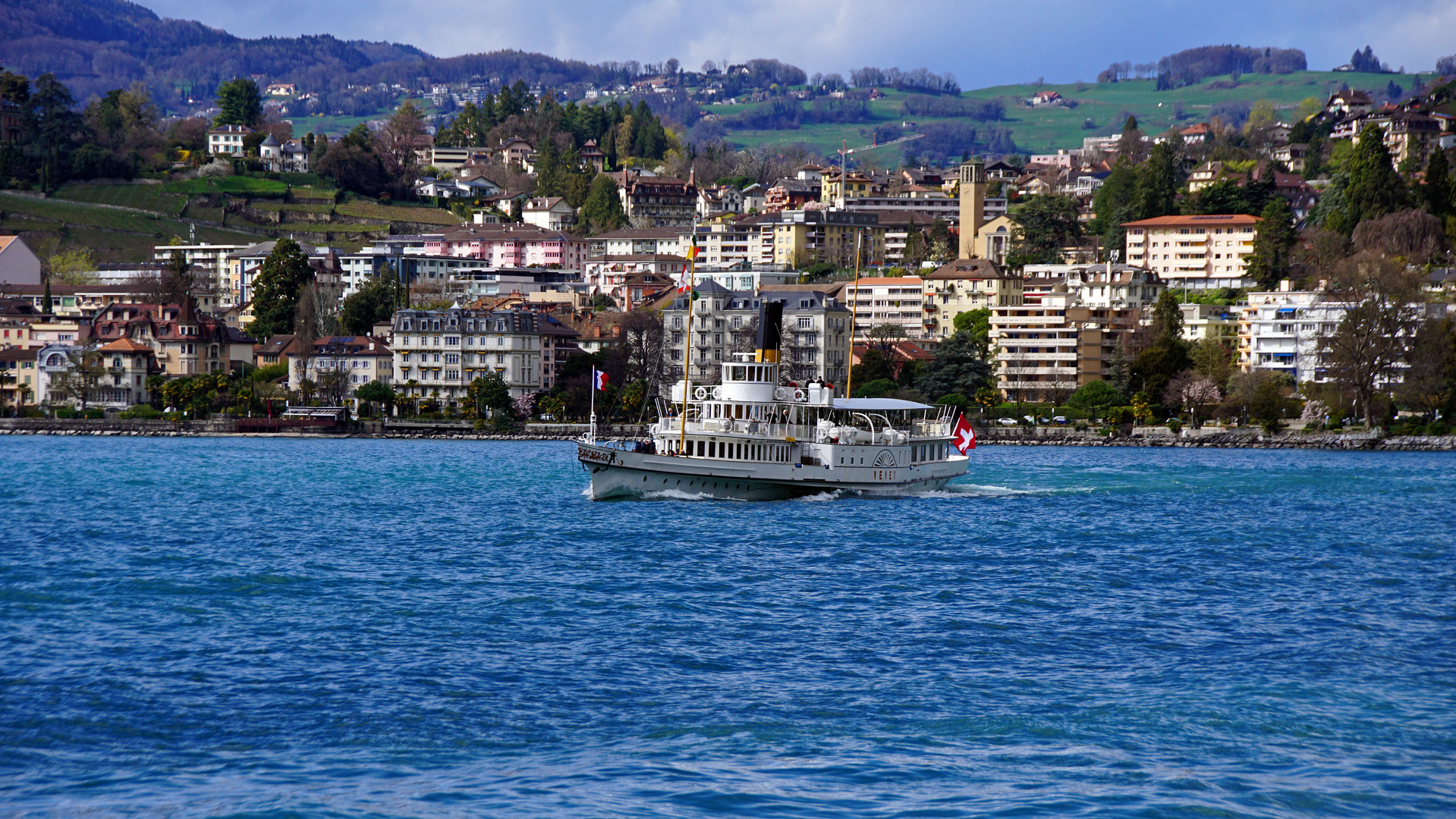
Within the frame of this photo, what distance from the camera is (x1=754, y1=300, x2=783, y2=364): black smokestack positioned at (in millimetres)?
39750

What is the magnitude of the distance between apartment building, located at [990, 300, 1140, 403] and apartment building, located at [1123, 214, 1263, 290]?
19.8 metres

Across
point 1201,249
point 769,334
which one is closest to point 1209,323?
point 1201,249

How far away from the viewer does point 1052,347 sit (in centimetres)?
9288

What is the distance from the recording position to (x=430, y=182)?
169250 millimetres

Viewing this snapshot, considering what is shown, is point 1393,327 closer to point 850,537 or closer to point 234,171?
point 850,537

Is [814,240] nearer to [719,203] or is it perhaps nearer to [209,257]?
[719,203]

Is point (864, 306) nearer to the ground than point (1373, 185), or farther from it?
nearer to the ground

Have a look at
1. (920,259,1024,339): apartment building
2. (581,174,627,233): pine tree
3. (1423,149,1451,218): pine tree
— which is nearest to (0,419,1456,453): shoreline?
(920,259,1024,339): apartment building

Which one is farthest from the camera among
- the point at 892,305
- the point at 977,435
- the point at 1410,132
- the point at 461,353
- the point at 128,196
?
the point at 128,196

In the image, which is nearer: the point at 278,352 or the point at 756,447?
the point at 756,447

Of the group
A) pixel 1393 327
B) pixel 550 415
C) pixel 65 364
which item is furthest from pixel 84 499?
pixel 1393 327

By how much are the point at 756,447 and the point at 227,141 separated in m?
136

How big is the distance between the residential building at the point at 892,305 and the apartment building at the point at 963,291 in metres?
0.66

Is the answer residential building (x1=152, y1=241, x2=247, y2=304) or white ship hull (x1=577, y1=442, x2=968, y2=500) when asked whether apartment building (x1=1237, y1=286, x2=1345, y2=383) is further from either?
residential building (x1=152, y1=241, x2=247, y2=304)
